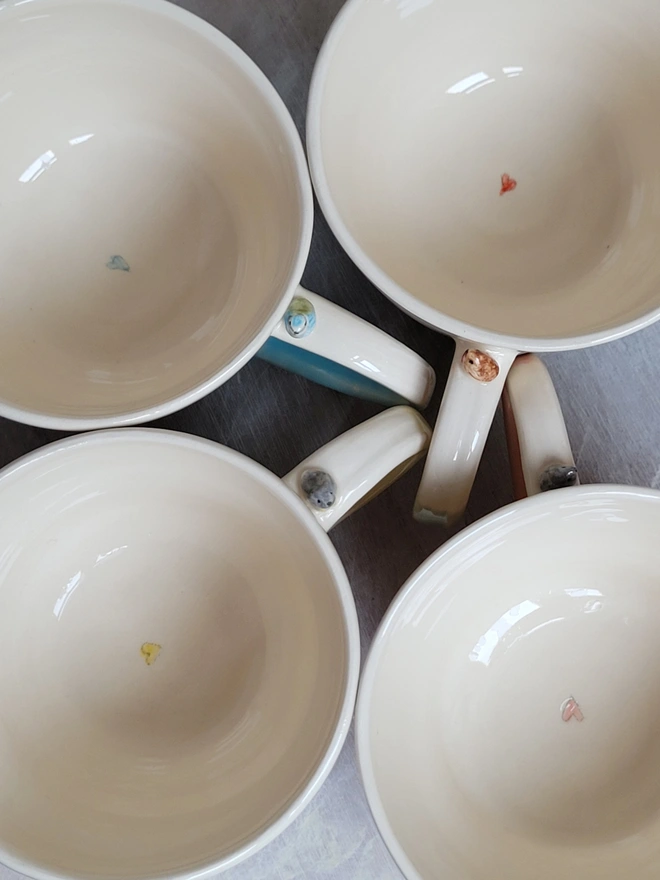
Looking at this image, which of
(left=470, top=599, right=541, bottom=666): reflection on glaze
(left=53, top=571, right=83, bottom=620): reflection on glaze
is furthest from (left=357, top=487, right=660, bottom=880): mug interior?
(left=53, top=571, right=83, bottom=620): reflection on glaze

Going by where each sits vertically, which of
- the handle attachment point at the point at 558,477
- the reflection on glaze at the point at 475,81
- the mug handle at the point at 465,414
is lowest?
the handle attachment point at the point at 558,477

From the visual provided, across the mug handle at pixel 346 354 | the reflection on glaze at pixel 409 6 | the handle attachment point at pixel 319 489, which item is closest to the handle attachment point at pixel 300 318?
the mug handle at pixel 346 354

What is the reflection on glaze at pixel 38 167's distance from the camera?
63 centimetres

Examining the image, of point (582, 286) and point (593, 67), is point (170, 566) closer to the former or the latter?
point (582, 286)

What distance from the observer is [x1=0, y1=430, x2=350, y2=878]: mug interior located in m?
0.53

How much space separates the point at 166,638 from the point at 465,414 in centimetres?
29

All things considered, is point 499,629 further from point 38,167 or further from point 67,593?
point 38,167

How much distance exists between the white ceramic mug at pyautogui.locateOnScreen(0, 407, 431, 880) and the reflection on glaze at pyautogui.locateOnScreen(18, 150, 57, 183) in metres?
0.24

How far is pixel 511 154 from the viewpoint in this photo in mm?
645

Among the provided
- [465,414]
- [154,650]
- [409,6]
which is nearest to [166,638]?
[154,650]

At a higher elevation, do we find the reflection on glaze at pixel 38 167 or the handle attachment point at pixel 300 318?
the reflection on glaze at pixel 38 167

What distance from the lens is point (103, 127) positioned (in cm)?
63

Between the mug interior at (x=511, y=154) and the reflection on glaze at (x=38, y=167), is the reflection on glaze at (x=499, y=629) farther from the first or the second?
the reflection on glaze at (x=38, y=167)

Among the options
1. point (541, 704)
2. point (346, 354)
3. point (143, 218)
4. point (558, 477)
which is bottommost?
point (541, 704)
